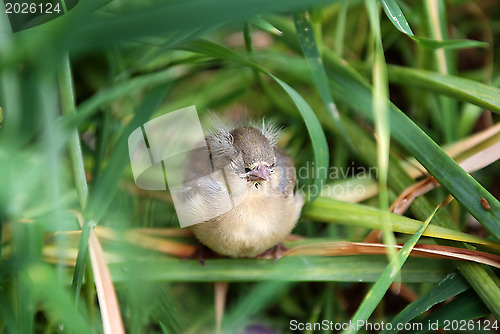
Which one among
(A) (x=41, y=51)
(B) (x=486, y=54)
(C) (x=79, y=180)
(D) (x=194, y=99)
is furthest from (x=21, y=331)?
(B) (x=486, y=54)

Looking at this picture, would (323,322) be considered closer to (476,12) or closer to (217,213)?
(217,213)

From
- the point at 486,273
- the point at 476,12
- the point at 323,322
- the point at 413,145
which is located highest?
the point at 476,12

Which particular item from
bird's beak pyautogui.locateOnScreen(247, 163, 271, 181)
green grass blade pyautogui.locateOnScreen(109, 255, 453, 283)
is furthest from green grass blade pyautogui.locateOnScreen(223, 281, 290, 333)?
bird's beak pyautogui.locateOnScreen(247, 163, 271, 181)

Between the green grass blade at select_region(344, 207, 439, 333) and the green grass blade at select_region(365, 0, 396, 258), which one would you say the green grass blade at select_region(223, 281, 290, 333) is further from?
the green grass blade at select_region(365, 0, 396, 258)

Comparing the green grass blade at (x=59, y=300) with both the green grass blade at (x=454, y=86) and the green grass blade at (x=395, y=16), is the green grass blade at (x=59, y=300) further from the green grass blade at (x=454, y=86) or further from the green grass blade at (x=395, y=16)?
the green grass blade at (x=454, y=86)

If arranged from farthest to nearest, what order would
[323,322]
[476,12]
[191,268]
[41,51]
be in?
1. [476,12]
2. [323,322]
3. [191,268]
4. [41,51]

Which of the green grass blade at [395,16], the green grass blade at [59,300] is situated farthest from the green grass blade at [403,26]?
the green grass blade at [59,300]

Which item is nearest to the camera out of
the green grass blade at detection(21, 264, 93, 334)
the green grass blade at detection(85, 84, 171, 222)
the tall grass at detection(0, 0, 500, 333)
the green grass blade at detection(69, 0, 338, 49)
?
the green grass blade at detection(69, 0, 338, 49)
